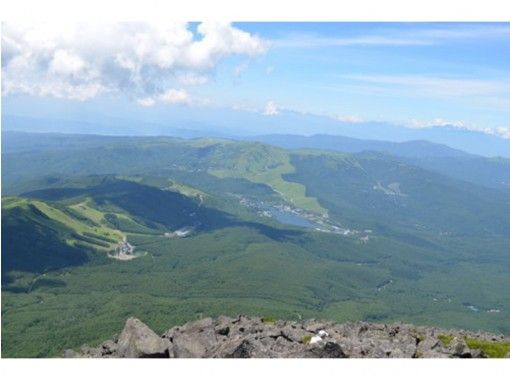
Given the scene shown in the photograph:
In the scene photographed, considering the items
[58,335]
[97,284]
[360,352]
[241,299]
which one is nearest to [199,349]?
[360,352]

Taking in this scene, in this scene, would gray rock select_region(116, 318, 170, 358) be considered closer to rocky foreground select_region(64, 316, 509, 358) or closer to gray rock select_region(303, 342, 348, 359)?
rocky foreground select_region(64, 316, 509, 358)

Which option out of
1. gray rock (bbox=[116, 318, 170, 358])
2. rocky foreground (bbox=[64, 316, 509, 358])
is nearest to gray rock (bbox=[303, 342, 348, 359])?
rocky foreground (bbox=[64, 316, 509, 358])

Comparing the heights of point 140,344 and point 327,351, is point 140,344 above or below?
below

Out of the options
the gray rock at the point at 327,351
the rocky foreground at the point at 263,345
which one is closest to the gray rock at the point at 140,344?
the rocky foreground at the point at 263,345

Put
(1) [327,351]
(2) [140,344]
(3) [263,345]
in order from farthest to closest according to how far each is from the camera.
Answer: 1. (3) [263,345]
2. (2) [140,344]
3. (1) [327,351]

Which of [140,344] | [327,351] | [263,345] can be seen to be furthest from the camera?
[263,345]

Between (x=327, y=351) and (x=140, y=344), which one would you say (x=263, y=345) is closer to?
(x=327, y=351)

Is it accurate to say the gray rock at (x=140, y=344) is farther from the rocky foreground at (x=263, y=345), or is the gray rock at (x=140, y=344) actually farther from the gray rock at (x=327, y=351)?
the gray rock at (x=327, y=351)

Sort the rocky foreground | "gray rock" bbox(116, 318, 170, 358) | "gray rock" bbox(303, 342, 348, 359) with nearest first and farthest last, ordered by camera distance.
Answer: "gray rock" bbox(303, 342, 348, 359) → the rocky foreground → "gray rock" bbox(116, 318, 170, 358)

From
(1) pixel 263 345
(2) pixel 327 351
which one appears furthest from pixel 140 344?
(2) pixel 327 351
